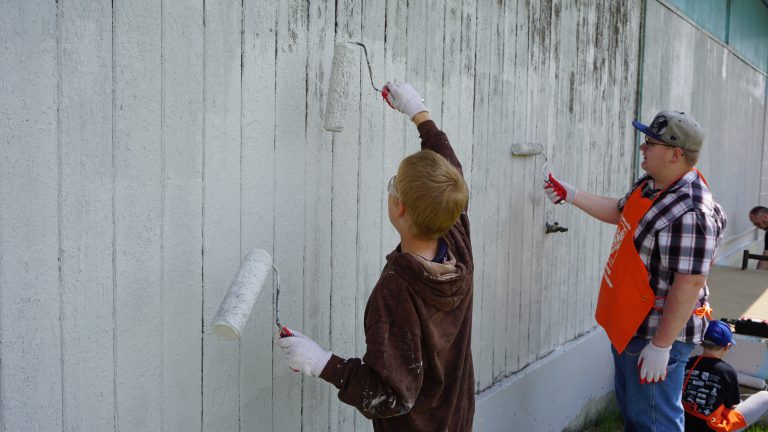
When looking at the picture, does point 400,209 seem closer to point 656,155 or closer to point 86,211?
point 86,211

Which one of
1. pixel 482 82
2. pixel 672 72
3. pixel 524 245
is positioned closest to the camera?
pixel 482 82

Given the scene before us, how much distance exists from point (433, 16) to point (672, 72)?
155 inches

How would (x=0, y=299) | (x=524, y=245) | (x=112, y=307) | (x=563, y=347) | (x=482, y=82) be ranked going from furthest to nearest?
(x=563, y=347) → (x=524, y=245) → (x=482, y=82) → (x=112, y=307) → (x=0, y=299)

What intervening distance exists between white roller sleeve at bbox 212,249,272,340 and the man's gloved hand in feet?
6.74

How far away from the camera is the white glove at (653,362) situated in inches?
114

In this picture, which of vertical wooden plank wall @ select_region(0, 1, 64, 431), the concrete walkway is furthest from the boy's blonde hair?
the concrete walkway

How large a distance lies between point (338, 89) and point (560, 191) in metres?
1.70

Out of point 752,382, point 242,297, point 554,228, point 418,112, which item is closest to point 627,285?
point 554,228

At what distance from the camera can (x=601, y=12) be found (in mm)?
4465

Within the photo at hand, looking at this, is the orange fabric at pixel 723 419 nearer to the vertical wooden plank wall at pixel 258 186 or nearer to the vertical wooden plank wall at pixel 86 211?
the vertical wooden plank wall at pixel 258 186

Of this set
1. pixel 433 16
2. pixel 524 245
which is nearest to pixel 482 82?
pixel 433 16

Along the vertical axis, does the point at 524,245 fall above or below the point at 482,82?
below

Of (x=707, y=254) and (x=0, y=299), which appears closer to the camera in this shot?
(x=0, y=299)

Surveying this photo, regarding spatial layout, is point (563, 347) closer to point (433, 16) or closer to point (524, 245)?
point (524, 245)
